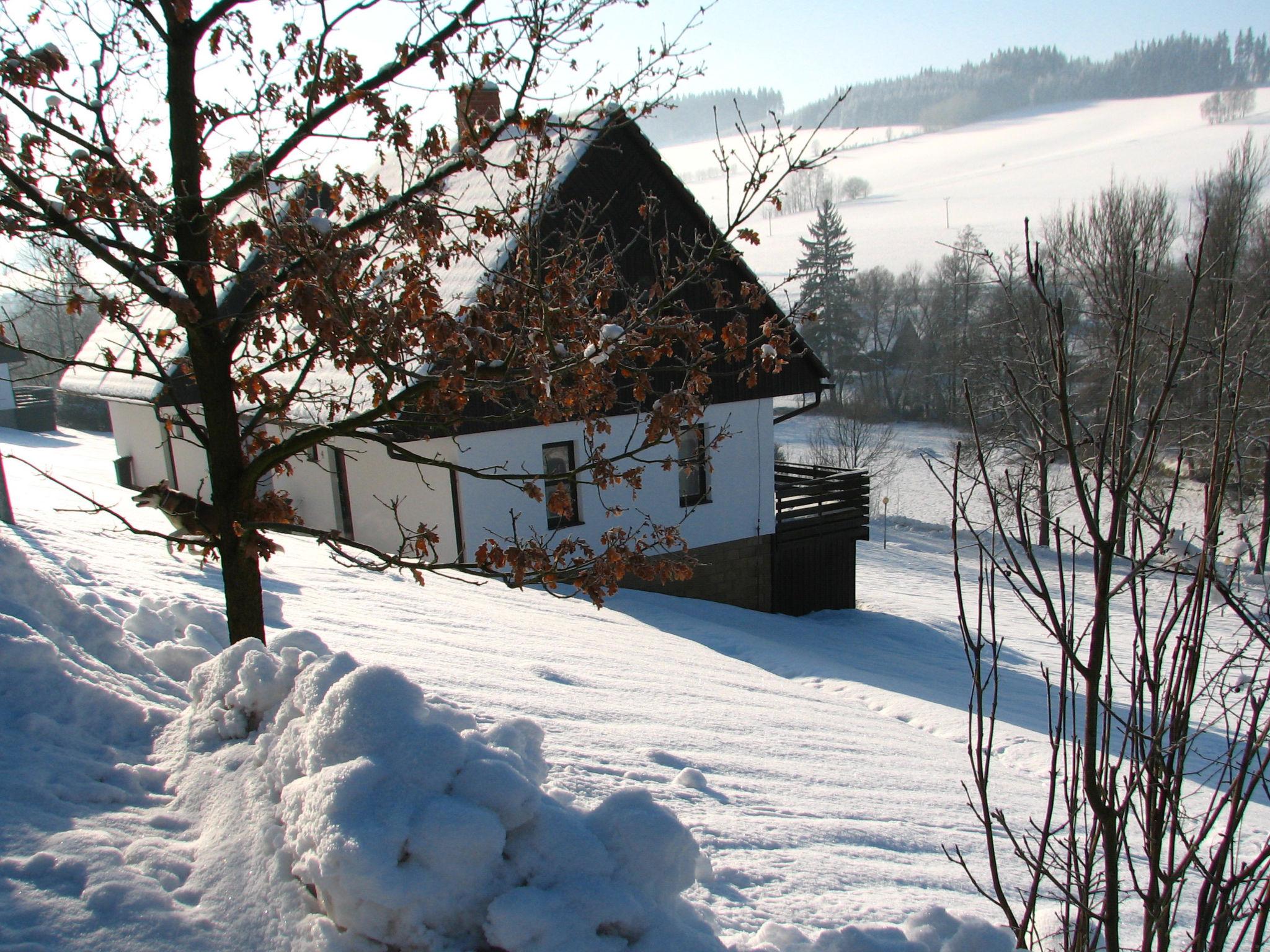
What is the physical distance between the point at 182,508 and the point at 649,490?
10.3 metres

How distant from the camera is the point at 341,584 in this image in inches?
388

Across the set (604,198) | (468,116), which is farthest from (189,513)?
(604,198)

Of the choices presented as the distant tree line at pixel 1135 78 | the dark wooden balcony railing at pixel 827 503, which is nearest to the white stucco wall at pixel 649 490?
the dark wooden balcony railing at pixel 827 503

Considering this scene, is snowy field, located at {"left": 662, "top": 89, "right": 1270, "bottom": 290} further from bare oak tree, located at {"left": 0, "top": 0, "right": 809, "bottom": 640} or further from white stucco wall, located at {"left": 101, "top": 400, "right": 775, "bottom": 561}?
bare oak tree, located at {"left": 0, "top": 0, "right": 809, "bottom": 640}

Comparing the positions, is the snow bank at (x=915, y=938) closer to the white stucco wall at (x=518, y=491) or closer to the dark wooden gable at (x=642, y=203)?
the white stucco wall at (x=518, y=491)

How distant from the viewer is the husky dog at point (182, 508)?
486cm

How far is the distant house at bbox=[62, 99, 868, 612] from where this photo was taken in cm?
1337

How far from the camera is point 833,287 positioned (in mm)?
65562

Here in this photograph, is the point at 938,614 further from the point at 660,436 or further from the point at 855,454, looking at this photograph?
the point at 855,454

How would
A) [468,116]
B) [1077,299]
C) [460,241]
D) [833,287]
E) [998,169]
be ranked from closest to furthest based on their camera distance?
[468,116] < [460,241] < [1077,299] < [833,287] < [998,169]

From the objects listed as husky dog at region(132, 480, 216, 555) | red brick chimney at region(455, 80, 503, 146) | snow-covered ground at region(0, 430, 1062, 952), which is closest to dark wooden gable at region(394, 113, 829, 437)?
snow-covered ground at region(0, 430, 1062, 952)

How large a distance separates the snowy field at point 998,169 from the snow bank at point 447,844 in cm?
8515

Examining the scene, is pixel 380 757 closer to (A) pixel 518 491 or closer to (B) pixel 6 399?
(A) pixel 518 491

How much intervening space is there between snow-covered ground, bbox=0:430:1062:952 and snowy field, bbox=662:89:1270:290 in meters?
80.2
